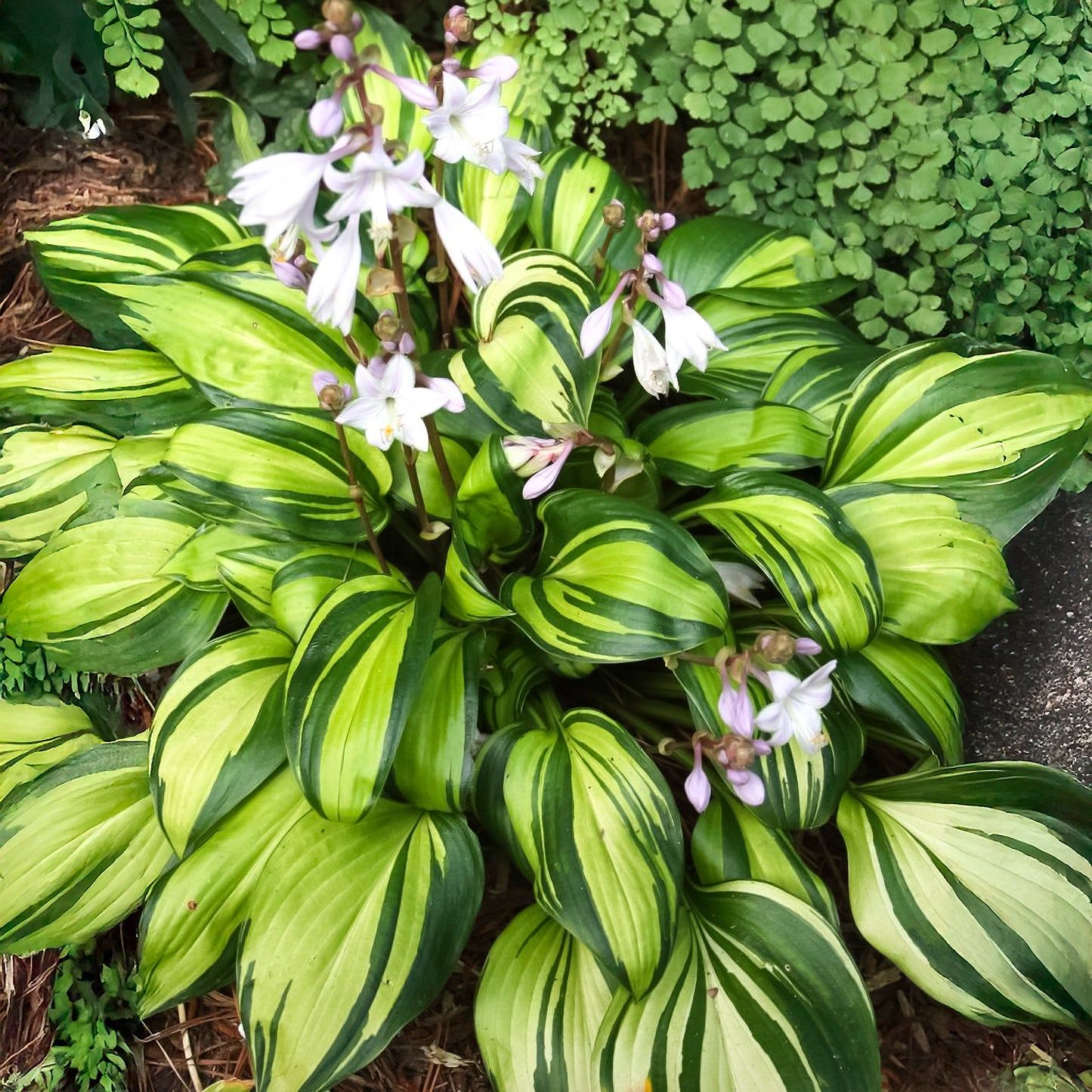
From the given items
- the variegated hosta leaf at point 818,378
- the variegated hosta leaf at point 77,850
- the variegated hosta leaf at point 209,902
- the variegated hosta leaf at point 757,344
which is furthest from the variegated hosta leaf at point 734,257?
the variegated hosta leaf at point 77,850

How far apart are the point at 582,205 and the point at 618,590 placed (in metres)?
0.91

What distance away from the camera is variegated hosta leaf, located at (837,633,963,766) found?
4.19ft

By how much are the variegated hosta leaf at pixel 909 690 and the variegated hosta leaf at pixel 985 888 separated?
0.24 ft

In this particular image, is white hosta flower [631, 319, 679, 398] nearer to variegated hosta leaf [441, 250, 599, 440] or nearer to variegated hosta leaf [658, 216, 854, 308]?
variegated hosta leaf [441, 250, 599, 440]

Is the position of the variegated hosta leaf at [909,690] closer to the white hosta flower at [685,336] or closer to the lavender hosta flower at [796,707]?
the lavender hosta flower at [796,707]

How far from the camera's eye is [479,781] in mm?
1265

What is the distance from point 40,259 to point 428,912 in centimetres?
132

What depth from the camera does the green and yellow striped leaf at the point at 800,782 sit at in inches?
46.9

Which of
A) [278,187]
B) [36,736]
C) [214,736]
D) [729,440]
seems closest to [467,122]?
[278,187]

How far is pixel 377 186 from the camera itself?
0.83 meters

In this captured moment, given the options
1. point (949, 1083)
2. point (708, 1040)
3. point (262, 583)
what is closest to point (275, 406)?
point (262, 583)

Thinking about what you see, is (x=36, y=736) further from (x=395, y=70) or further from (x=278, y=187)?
(x=395, y=70)

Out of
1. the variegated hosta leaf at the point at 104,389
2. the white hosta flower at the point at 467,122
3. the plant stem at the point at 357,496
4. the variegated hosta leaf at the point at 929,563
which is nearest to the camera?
the white hosta flower at the point at 467,122

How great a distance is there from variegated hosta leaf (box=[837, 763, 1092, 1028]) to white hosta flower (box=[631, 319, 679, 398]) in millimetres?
779
